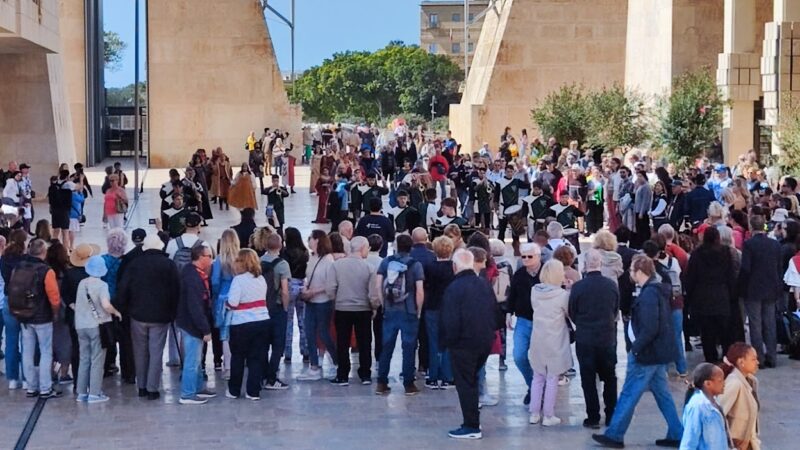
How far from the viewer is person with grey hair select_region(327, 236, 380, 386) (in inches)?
517

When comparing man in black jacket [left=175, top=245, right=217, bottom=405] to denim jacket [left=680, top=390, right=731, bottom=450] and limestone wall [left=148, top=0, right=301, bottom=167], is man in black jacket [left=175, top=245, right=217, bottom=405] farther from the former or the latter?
limestone wall [left=148, top=0, right=301, bottom=167]

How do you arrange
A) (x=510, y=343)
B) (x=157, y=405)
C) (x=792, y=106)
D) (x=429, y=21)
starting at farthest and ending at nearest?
(x=429, y=21)
(x=792, y=106)
(x=510, y=343)
(x=157, y=405)

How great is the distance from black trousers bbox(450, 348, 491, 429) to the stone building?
17.8 metres

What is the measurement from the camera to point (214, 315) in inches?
518

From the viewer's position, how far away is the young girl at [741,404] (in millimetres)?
8859

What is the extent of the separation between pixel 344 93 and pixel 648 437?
330 ft

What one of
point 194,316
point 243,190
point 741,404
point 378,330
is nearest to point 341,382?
point 378,330

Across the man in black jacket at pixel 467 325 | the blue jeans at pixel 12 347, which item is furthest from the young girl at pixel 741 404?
the blue jeans at pixel 12 347

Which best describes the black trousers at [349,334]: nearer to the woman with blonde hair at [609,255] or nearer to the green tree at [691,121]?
the woman with blonde hair at [609,255]

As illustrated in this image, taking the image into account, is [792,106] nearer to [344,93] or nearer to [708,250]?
[708,250]

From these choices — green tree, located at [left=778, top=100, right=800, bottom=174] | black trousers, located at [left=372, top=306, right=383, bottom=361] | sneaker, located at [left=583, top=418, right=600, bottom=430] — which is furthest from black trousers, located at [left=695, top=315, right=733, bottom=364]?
green tree, located at [left=778, top=100, right=800, bottom=174]

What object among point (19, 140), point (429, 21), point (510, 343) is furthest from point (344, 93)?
point (510, 343)

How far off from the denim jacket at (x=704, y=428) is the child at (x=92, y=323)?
6.10 m

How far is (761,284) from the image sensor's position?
13961mm
